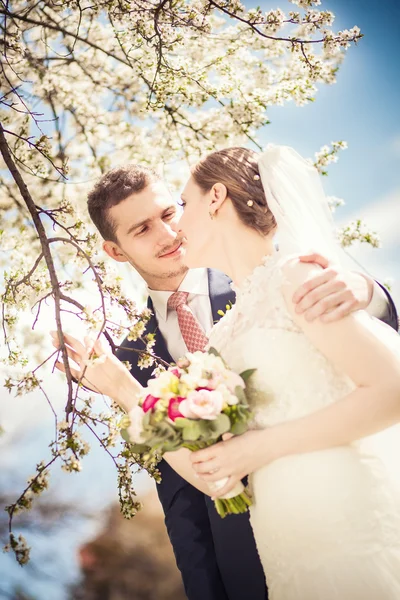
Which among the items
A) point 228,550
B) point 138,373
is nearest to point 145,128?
point 138,373

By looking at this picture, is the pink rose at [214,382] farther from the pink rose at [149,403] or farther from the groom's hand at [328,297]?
the groom's hand at [328,297]

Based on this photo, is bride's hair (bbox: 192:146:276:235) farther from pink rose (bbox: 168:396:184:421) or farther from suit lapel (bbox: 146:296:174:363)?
suit lapel (bbox: 146:296:174:363)

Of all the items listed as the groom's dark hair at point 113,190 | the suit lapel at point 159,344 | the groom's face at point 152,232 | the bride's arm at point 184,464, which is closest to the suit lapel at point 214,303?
the suit lapel at point 159,344

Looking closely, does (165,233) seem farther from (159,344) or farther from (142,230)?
(159,344)

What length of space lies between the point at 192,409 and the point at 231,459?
0.95 ft

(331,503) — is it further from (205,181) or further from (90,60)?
(90,60)

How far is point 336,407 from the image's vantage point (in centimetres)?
170

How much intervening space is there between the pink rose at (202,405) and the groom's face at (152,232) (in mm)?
1754

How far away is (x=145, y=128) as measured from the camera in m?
6.51

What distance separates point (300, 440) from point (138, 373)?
1494 mm

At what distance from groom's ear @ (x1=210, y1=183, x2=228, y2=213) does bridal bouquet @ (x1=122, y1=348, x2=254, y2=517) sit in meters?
0.77

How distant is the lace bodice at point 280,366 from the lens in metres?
1.83

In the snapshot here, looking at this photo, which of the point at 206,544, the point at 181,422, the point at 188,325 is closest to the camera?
the point at 181,422

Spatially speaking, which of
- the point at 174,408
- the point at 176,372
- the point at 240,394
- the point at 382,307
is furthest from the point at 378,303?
the point at 174,408
